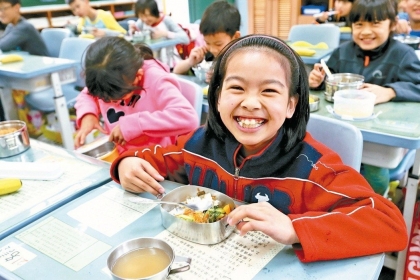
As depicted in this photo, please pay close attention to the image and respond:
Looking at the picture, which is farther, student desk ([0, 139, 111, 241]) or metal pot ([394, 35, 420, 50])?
metal pot ([394, 35, 420, 50])

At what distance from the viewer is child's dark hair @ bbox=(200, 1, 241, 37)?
1.89m

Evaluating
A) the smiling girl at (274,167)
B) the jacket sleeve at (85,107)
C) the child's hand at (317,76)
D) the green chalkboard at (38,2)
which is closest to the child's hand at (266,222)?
the smiling girl at (274,167)

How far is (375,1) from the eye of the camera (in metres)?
1.71

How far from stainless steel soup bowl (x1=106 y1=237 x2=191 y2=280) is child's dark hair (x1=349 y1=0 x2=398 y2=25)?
4.91ft

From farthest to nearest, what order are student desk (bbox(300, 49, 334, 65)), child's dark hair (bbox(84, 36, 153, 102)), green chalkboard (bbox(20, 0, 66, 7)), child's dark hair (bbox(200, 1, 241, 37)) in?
1. green chalkboard (bbox(20, 0, 66, 7))
2. student desk (bbox(300, 49, 334, 65))
3. child's dark hair (bbox(200, 1, 241, 37))
4. child's dark hair (bbox(84, 36, 153, 102))

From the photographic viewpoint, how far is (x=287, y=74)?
88 cm

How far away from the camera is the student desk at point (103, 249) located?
681 millimetres

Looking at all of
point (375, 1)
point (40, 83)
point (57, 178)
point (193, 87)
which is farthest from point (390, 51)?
point (40, 83)

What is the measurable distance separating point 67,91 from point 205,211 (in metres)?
2.37

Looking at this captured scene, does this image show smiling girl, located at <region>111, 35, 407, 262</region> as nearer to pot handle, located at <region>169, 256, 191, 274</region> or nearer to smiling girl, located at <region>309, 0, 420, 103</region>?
pot handle, located at <region>169, 256, 191, 274</region>

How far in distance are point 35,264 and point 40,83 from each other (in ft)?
6.17

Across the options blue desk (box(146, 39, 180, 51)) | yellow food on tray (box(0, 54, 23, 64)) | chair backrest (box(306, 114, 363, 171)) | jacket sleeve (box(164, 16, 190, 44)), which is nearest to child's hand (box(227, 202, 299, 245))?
chair backrest (box(306, 114, 363, 171))

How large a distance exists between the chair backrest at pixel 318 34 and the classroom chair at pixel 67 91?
1478 mm

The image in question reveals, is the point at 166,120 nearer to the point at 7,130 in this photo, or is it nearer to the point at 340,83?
the point at 7,130
